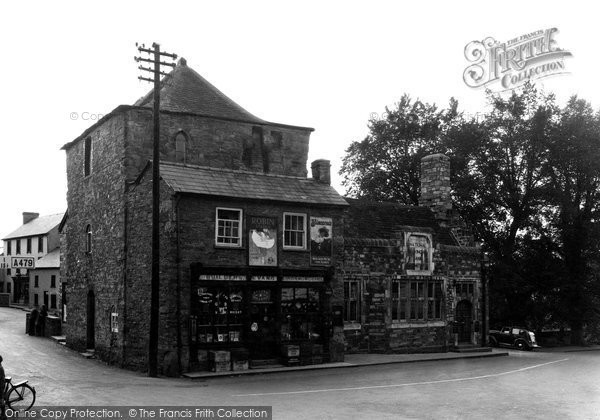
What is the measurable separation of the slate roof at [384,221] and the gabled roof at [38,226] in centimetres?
3658

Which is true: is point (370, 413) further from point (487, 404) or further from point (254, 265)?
point (254, 265)

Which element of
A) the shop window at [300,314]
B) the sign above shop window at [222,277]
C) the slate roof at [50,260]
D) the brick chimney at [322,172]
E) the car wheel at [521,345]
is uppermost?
the brick chimney at [322,172]

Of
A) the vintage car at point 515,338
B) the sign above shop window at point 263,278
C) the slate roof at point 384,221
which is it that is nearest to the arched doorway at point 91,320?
the sign above shop window at point 263,278

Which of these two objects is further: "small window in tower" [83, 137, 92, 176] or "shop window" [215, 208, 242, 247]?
"small window in tower" [83, 137, 92, 176]

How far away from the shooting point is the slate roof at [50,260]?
5344 centimetres

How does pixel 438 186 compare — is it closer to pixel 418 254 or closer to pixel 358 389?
pixel 418 254

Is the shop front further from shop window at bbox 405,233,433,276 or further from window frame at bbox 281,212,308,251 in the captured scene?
shop window at bbox 405,233,433,276

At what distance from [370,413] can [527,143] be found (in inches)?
1312

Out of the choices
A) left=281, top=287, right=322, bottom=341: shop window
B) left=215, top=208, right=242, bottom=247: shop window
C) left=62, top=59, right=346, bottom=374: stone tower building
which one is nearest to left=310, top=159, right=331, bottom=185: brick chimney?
left=62, top=59, right=346, bottom=374: stone tower building

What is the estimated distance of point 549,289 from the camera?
4359 cm

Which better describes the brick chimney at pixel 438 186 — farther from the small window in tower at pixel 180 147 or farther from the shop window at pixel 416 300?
the small window in tower at pixel 180 147

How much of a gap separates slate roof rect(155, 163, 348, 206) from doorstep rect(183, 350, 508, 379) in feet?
20.3

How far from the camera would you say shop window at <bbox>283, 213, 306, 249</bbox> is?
24250 mm

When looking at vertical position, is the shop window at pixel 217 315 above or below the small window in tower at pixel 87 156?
below
